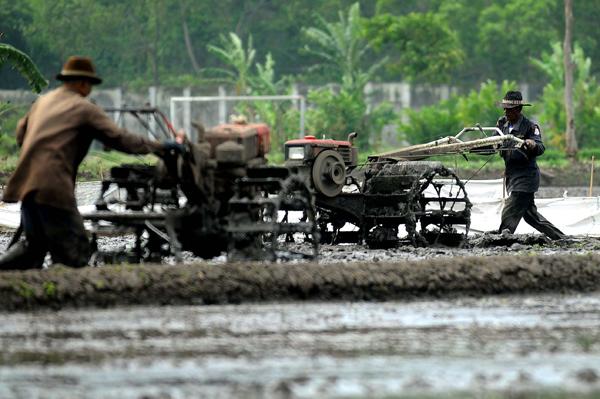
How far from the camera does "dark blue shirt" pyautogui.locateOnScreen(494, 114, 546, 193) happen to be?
11641 mm

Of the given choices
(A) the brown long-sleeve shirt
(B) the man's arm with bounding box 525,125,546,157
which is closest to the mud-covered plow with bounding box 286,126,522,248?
(B) the man's arm with bounding box 525,125,546,157

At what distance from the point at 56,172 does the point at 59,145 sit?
21 centimetres

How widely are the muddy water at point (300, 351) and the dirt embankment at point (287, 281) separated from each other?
19 centimetres

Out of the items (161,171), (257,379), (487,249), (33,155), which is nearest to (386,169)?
(487,249)

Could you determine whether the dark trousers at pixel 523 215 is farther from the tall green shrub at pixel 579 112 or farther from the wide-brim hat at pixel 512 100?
the tall green shrub at pixel 579 112

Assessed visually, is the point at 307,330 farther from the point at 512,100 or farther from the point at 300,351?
the point at 512,100

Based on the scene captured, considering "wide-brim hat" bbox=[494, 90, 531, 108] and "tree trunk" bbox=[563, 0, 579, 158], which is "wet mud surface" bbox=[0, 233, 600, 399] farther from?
"tree trunk" bbox=[563, 0, 579, 158]

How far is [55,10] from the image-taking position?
39.7m

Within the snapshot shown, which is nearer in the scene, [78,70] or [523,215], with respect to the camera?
[78,70]

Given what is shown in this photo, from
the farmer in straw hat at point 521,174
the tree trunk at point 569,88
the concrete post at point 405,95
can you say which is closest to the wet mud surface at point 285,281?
the farmer in straw hat at point 521,174

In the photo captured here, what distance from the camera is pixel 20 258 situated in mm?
7867

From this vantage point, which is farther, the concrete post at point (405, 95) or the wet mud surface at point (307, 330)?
the concrete post at point (405, 95)

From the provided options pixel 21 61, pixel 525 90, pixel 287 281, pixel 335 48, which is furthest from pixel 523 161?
pixel 525 90

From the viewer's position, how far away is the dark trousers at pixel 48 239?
7645 mm
